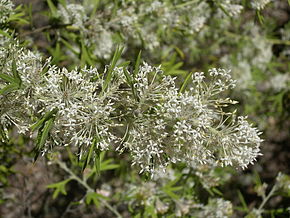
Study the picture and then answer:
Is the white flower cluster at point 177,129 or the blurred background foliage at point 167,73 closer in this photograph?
the white flower cluster at point 177,129

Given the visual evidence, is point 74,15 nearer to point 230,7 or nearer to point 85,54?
point 85,54

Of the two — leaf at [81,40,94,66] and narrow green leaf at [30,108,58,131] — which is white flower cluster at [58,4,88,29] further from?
narrow green leaf at [30,108,58,131]

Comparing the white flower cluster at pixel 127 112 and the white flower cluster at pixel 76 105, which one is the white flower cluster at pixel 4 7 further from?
the white flower cluster at pixel 76 105

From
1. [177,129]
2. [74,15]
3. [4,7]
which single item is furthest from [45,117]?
[74,15]

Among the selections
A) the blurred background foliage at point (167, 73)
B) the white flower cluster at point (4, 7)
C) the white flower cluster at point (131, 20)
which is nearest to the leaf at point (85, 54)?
the blurred background foliage at point (167, 73)

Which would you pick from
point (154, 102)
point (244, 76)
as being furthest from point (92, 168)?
point (244, 76)

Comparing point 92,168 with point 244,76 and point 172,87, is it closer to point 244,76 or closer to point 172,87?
point 172,87

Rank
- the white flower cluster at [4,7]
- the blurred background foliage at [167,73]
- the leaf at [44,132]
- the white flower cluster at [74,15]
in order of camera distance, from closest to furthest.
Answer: the leaf at [44,132] < the white flower cluster at [4,7] < the white flower cluster at [74,15] < the blurred background foliage at [167,73]

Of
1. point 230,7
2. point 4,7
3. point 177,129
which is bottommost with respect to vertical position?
point 177,129

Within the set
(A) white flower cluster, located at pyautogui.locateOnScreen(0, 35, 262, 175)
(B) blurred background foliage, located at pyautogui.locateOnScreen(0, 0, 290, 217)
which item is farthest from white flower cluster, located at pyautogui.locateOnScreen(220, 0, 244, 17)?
(A) white flower cluster, located at pyautogui.locateOnScreen(0, 35, 262, 175)
